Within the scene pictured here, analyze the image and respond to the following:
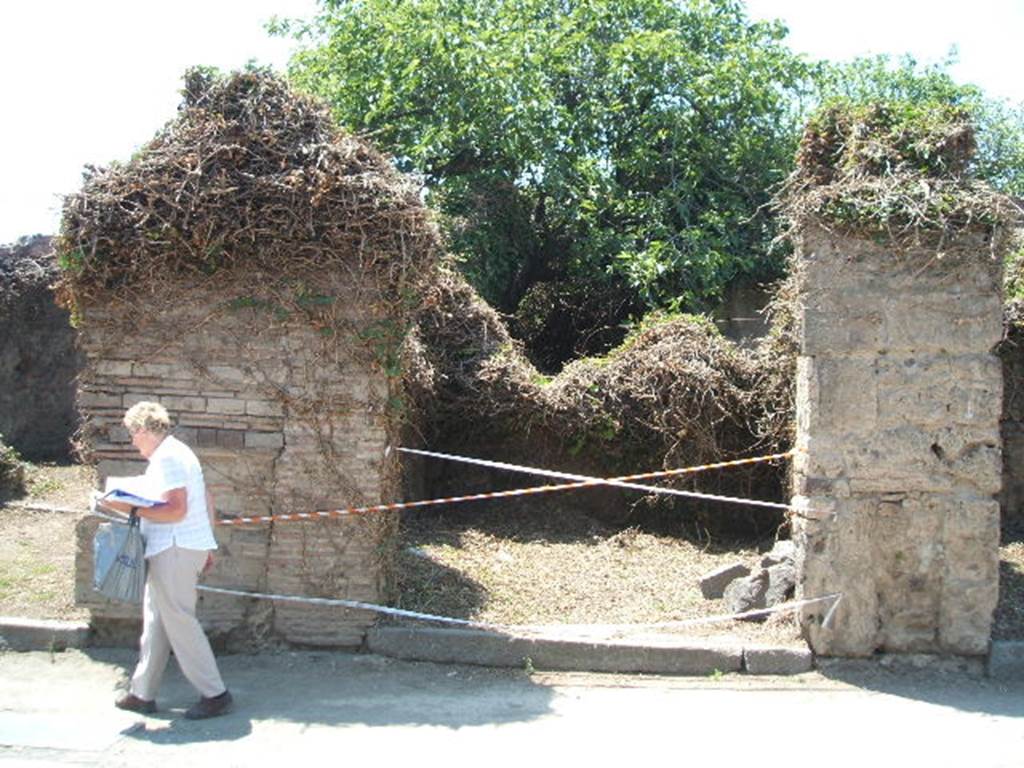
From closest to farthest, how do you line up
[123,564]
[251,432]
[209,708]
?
[123,564] → [209,708] → [251,432]

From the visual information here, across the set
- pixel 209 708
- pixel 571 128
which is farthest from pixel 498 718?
pixel 571 128

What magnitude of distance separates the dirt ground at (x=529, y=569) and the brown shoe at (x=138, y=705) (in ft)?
5.15

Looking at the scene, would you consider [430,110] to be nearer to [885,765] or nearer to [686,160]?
[686,160]

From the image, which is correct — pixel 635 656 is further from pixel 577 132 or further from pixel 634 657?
pixel 577 132

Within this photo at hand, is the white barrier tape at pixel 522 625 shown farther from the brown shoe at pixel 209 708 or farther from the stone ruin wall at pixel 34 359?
the stone ruin wall at pixel 34 359

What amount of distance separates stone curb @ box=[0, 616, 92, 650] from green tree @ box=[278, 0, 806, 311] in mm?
7143

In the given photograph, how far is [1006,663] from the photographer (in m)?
6.62

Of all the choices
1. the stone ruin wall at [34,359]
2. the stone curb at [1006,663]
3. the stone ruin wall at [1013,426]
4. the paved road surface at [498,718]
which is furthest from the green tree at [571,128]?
the paved road surface at [498,718]

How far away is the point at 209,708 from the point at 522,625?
2.21m

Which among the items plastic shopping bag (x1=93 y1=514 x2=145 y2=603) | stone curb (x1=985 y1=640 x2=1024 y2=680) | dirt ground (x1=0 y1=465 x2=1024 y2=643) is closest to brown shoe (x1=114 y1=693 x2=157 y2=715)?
plastic shopping bag (x1=93 y1=514 x2=145 y2=603)

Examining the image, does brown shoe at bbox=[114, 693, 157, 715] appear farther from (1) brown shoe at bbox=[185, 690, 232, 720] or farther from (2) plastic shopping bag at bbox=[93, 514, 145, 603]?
(2) plastic shopping bag at bbox=[93, 514, 145, 603]

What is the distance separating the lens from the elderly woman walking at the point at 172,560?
5508mm

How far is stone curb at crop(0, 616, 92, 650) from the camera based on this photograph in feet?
22.2

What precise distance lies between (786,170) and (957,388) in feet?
25.7
